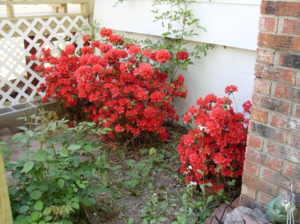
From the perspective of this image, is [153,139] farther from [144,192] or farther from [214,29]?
[214,29]

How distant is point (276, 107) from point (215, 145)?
31.0 inches

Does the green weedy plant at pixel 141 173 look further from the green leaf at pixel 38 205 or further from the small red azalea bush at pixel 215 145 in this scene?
the green leaf at pixel 38 205

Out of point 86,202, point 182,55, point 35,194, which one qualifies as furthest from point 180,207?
point 182,55

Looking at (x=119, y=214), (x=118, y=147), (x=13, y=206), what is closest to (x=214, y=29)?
(x=118, y=147)

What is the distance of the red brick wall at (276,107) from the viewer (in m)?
1.73

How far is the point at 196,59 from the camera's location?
11.5 ft

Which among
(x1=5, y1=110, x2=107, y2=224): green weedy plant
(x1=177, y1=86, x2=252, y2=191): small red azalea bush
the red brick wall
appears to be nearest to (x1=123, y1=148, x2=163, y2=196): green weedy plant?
(x1=177, y1=86, x2=252, y2=191): small red azalea bush

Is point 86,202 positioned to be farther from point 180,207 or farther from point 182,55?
point 182,55

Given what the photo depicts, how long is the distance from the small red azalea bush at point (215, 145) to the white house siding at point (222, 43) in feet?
1.84

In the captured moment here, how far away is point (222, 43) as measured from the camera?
317 centimetres

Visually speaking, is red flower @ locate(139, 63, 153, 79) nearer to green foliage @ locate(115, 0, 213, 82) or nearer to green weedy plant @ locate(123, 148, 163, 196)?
green foliage @ locate(115, 0, 213, 82)

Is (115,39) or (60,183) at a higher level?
(115,39)

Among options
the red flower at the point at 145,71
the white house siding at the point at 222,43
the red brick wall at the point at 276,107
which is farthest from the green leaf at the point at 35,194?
the white house siding at the point at 222,43

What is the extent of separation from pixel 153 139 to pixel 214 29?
3.87ft
